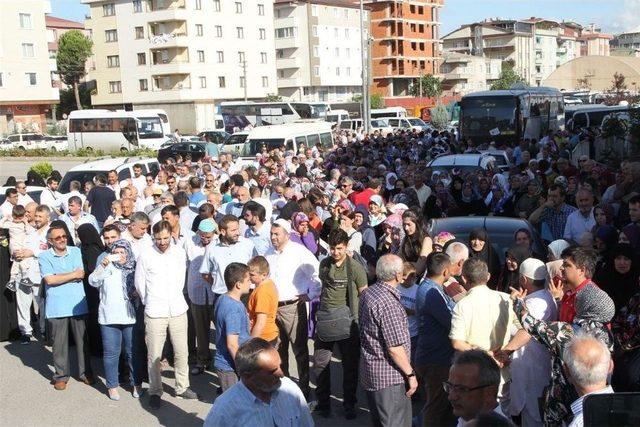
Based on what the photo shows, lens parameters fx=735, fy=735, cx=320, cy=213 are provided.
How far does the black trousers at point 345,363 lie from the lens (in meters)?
6.97

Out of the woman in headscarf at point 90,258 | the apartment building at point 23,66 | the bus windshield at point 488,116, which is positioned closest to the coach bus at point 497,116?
the bus windshield at point 488,116

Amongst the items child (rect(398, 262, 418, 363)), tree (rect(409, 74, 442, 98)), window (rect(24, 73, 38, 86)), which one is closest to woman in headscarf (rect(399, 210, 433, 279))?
child (rect(398, 262, 418, 363))

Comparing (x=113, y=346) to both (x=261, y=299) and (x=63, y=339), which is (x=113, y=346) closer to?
(x=63, y=339)

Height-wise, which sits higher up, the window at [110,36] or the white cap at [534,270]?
the window at [110,36]

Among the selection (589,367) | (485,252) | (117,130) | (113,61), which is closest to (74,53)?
(113,61)

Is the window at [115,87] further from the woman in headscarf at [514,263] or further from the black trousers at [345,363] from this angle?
the woman in headscarf at [514,263]

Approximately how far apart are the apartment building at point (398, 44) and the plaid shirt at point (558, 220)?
82662 millimetres

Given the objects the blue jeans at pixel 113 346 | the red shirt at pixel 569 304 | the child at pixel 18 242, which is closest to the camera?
the red shirt at pixel 569 304

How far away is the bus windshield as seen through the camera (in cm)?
2716

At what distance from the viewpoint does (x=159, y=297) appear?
291 inches

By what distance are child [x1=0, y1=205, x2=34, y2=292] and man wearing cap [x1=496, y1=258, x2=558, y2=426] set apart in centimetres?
643

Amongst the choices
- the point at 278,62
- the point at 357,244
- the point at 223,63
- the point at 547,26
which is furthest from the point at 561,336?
the point at 547,26

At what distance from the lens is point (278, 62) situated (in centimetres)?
8319

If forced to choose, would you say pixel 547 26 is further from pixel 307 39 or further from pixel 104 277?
pixel 104 277
